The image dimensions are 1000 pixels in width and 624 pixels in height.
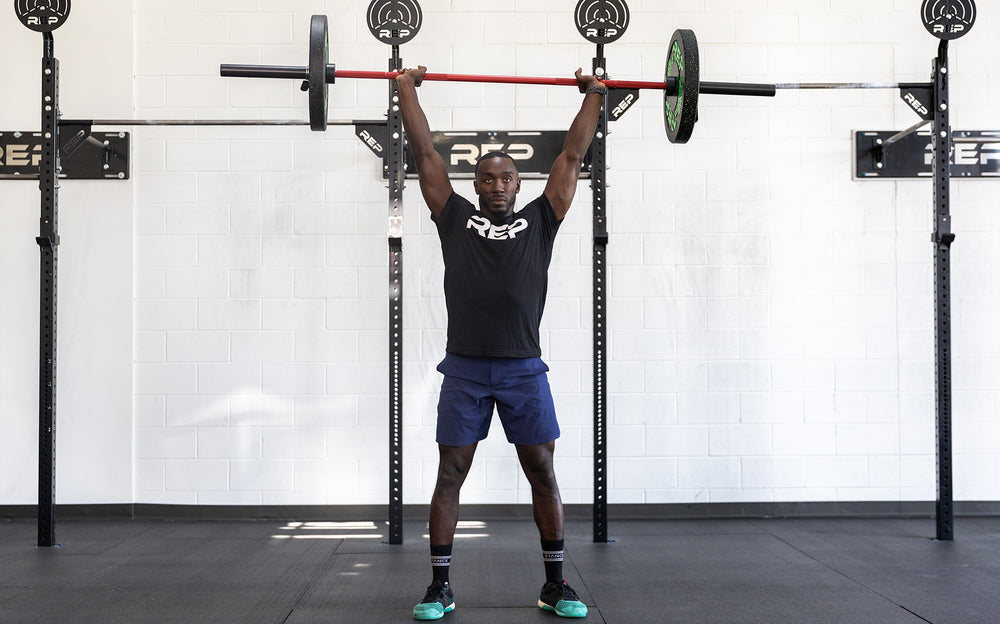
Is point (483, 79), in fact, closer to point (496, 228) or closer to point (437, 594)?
point (496, 228)

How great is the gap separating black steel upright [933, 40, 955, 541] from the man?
6.47 ft

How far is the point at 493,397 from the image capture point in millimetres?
2639

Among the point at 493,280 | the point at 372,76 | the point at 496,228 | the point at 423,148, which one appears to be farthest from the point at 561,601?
the point at 372,76

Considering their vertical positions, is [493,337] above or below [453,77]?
below

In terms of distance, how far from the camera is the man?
8.51 feet

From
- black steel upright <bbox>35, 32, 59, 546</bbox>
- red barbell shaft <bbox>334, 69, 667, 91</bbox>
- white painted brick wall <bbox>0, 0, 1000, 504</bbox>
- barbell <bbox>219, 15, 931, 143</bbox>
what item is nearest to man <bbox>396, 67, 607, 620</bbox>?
red barbell shaft <bbox>334, 69, 667, 91</bbox>

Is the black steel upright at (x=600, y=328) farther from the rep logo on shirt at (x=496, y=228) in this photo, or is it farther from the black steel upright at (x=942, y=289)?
the black steel upright at (x=942, y=289)

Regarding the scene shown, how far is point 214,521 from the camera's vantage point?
4.22m

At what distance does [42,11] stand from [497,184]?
2.40 metres

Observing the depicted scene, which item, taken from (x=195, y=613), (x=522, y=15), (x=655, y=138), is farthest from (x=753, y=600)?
(x=522, y=15)

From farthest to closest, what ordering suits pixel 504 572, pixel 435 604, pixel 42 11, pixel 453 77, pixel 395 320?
pixel 395 320 → pixel 42 11 → pixel 504 572 → pixel 453 77 → pixel 435 604

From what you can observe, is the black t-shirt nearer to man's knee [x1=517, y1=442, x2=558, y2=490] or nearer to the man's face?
the man's face

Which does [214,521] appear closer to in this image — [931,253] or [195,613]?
[195,613]

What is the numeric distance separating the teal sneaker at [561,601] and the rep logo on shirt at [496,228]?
114 cm
